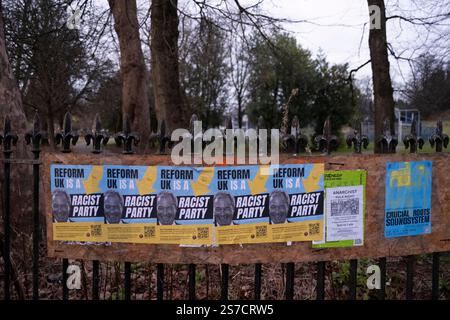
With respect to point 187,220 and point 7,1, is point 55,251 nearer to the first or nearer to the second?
point 187,220

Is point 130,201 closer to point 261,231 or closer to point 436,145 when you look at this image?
point 261,231

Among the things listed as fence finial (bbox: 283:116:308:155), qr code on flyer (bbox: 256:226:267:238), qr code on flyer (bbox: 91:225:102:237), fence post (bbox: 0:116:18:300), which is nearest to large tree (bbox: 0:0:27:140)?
fence post (bbox: 0:116:18:300)

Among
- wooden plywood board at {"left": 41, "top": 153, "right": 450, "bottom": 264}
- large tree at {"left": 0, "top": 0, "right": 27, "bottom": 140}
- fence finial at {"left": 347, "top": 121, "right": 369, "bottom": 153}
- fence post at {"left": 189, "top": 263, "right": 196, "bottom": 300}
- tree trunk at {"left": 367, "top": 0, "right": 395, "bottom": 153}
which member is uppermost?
tree trunk at {"left": 367, "top": 0, "right": 395, "bottom": 153}

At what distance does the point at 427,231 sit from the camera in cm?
319

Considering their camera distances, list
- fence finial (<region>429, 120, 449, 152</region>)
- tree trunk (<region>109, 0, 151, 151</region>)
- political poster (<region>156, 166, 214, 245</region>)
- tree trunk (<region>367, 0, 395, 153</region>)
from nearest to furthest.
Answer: political poster (<region>156, 166, 214, 245</region>) → fence finial (<region>429, 120, 449, 152</region>) → tree trunk (<region>109, 0, 151, 151</region>) → tree trunk (<region>367, 0, 395, 153</region>)

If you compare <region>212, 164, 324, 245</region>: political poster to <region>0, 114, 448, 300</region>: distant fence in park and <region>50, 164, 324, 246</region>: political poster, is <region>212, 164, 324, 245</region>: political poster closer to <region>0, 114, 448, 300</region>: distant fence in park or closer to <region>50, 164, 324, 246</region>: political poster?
<region>50, 164, 324, 246</region>: political poster

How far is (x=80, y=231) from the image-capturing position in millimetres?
2965

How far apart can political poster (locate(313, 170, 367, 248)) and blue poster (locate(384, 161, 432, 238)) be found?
22cm

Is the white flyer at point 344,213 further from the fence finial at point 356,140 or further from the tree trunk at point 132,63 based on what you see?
the tree trunk at point 132,63

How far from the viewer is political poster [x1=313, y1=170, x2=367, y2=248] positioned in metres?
2.96

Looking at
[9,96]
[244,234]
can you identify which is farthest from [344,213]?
[9,96]

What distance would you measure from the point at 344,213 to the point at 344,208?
0.04 metres


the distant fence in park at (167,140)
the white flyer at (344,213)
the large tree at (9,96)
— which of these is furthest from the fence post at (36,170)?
the large tree at (9,96)
